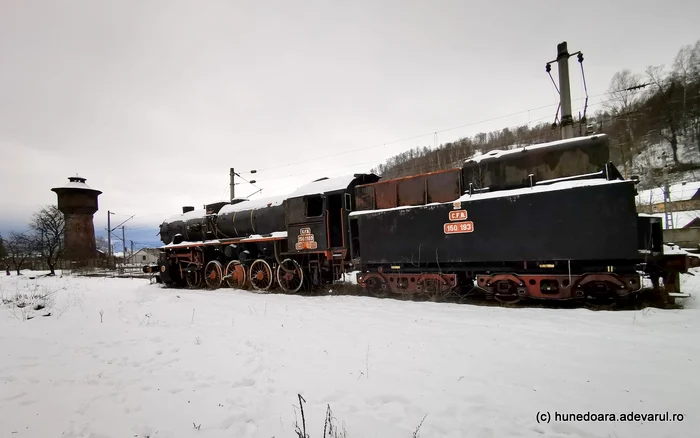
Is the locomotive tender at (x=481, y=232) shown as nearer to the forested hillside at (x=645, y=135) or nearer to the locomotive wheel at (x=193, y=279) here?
the locomotive wheel at (x=193, y=279)

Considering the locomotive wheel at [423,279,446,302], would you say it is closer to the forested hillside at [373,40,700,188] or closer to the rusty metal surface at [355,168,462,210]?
the rusty metal surface at [355,168,462,210]

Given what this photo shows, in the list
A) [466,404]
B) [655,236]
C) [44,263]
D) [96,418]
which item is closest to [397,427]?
[466,404]

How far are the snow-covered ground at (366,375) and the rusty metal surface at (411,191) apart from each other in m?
3.05

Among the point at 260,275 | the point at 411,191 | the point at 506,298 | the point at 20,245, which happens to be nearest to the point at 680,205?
the point at 506,298

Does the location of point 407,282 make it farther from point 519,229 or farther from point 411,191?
point 519,229

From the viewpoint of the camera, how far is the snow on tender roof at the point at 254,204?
1215cm

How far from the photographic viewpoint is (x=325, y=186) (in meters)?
10.8

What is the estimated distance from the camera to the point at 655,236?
640 cm

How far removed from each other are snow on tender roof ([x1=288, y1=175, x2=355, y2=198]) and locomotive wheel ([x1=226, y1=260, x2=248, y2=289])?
3742mm

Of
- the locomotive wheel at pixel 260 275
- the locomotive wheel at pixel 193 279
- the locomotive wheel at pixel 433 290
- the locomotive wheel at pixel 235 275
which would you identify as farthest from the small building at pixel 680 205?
the locomotive wheel at pixel 193 279

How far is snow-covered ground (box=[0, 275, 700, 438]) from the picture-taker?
2830mm

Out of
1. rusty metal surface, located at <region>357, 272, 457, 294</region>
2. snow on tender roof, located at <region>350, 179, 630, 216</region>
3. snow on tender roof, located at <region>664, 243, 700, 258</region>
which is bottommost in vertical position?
rusty metal surface, located at <region>357, 272, 457, 294</region>

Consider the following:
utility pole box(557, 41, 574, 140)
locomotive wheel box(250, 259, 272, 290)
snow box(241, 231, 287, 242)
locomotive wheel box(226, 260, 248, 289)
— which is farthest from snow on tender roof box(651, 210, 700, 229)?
locomotive wheel box(226, 260, 248, 289)

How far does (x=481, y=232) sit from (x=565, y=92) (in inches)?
304
